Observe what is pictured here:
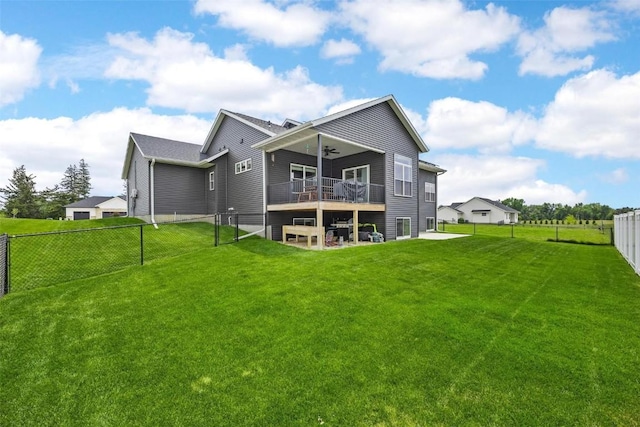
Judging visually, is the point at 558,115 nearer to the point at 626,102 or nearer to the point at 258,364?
the point at 626,102

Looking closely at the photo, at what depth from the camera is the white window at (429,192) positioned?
902 inches

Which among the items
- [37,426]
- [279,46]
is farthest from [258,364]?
[279,46]

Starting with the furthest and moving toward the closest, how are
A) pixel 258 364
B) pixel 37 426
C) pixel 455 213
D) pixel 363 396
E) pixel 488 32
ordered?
1. pixel 455 213
2. pixel 488 32
3. pixel 258 364
4. pixel 363 396
5. pixel 37 426

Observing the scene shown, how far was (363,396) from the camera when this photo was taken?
2.96 metres

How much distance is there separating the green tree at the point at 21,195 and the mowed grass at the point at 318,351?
51454 mm

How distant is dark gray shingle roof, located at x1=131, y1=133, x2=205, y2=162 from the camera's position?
16909 mm

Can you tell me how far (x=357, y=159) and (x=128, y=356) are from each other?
12.9 metres

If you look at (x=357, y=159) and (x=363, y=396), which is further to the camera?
(x=357, y=159)

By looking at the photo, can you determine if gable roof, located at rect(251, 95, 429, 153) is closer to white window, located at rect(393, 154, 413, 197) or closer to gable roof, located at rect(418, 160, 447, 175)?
white window, located at rect(393, 154, 413, 197)

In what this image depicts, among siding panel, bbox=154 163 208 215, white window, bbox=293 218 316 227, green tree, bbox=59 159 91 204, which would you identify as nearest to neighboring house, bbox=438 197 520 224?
white window, bbox=293 218 316 227

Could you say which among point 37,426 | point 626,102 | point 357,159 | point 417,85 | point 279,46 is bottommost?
point 37,426

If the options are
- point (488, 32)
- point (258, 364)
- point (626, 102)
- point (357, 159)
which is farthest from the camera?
point (357, 159)

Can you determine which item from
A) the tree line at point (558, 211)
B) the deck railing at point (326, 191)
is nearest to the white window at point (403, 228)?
the deck railing at point (326, 191)

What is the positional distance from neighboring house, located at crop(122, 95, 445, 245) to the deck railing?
44 mm
